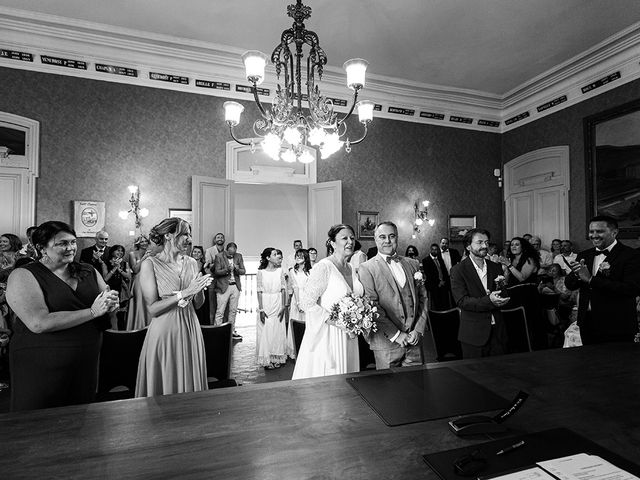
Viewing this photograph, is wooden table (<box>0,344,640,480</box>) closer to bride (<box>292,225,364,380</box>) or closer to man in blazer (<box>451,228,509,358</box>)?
bride (<box>292,225,364,380</box>)

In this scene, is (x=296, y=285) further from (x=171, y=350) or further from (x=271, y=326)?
(x=171, y=350)

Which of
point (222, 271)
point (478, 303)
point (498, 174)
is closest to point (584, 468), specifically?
point (478, 303)

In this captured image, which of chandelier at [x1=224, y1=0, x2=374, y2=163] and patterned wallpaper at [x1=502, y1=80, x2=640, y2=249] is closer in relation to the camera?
chandelier at [x1=224, y1=0, x2=374, y2=163]

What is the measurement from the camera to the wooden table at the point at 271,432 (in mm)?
1004

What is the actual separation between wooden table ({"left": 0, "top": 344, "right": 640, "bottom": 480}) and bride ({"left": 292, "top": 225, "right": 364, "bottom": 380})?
112 cm

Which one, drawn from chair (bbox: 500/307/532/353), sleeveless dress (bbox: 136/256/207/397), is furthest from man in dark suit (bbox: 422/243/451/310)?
sleeveless dress (bbox: 136/256/207/397)

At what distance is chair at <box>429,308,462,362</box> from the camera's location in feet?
10.7

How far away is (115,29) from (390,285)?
253 inches

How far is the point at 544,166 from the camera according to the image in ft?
28.4

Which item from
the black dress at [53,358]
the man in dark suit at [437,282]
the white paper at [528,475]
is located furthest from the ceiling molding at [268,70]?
the white paper at [528,475]

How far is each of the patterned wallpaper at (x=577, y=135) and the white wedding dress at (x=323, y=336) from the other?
658 centimetres

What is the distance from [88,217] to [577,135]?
30.4 ft

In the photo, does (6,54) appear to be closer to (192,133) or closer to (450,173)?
(192,133)

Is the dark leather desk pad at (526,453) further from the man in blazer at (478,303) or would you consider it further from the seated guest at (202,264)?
the seated guest at (202,264)
